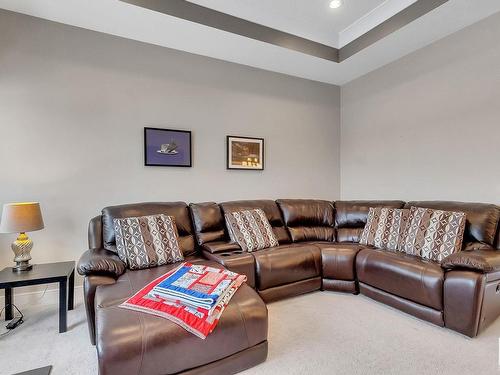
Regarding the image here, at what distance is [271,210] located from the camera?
11.0 feet

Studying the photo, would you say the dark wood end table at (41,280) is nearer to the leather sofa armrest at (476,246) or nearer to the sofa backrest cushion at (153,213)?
the sofa backrest cushion at (153,213)

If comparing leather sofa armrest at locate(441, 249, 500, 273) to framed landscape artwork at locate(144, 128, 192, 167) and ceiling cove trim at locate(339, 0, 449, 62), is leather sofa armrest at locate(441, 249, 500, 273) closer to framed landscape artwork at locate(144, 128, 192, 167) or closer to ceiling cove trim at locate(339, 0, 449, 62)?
ceiling cove trim at locate(339, 0, 449, 62)

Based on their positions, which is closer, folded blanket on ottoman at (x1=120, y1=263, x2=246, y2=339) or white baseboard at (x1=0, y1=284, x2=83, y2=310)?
folded blanket on ottoman at (x1=120, y1=263, x2=246, y2=339)

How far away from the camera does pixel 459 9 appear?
8.30ft

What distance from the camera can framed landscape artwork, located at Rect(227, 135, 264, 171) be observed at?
11.7ft

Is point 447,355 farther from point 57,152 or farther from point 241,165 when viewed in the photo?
point 57,152

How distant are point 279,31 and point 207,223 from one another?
2392 mm

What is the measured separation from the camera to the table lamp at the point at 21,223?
2.12m

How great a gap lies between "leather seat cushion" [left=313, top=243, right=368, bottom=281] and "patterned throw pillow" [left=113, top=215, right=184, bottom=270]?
1485mm

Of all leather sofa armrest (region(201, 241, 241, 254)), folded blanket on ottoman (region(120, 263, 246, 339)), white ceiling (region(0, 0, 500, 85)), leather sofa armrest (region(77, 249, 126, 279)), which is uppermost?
white ceiling (region(0, 0, 500, 85))

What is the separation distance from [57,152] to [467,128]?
4.30 meters

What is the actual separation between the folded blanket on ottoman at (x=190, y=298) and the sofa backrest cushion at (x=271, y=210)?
48.1 inches

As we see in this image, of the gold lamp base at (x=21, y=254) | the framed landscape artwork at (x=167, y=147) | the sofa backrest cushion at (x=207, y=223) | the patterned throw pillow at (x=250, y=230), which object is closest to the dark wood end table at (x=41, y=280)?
the gold lamp base at (x=21, y=254)

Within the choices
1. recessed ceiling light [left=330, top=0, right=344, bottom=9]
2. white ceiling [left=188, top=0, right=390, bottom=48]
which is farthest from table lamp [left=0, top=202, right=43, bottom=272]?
recessed ceiling light [left=330, top=0, right=344, bottom=9]
